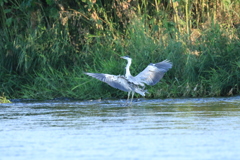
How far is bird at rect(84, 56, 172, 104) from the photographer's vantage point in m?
9.57

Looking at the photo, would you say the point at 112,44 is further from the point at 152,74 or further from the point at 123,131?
the point at 123,131

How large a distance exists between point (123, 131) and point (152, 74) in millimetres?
3571

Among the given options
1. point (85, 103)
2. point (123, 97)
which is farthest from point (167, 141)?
point (123, 97)

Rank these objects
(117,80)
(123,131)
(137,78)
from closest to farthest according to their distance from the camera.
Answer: (123,131) < (117,80) < (137,78)

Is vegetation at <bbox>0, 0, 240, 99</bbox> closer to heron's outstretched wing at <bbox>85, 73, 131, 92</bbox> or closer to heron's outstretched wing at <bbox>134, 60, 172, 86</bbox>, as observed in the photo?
heron's outstretched wing at <bbox>134, 60, 172, 86</bbox>

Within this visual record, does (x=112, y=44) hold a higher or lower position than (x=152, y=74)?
higher

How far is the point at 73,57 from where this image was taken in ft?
39.9

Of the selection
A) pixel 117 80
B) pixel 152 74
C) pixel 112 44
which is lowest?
pixel 117 80

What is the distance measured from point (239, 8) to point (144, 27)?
2.35 m

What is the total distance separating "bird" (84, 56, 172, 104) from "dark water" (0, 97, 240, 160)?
40cm

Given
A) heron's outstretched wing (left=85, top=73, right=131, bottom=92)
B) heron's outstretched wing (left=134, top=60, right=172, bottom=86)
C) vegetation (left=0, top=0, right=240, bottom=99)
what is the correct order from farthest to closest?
1. vegetation (left=0, top=0, right=240, bottom=99)
2. heron's outstretched wing (left=134, top=60, right=172, bottom=86)
3. heron's outstretched wing (left=85, top=73, right=131, bottom=92)

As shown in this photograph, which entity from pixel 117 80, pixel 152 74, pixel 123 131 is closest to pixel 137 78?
pixel 152 74

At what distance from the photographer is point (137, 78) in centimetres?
980

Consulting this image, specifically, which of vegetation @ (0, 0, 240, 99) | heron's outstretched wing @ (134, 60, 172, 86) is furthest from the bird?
vegetation @ (0, 0, 240, 99)
